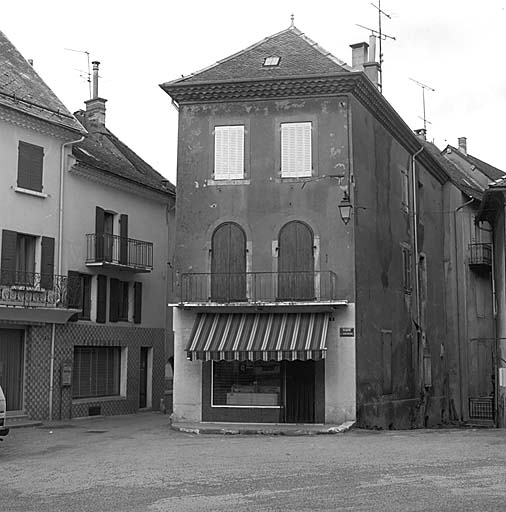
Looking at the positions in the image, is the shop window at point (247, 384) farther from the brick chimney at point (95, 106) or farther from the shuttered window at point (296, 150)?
the brick chimney at point (95, 106)

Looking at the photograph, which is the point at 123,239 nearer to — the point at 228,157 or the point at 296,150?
the point at 228,157

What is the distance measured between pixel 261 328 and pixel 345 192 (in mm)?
4579

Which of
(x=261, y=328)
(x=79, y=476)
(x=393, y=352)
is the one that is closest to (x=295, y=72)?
(x=261, y=328)

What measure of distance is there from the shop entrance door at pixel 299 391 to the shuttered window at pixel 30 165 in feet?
32.4

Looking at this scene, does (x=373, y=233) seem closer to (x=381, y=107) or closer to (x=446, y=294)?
(x=381, y=107)

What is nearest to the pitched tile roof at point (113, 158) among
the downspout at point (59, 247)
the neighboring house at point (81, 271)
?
the neighboring house at point (81, 271)

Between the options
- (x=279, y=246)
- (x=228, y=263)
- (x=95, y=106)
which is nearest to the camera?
(x=279, y=246)

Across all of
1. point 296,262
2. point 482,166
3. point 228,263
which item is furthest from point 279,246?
point 482,166

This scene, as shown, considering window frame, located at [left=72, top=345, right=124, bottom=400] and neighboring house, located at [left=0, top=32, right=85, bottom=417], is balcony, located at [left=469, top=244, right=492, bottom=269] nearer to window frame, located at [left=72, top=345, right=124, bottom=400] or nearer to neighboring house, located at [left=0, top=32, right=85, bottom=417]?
window frame, located at [left=72, top=345, right=124, bottom=400]

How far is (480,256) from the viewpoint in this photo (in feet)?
127

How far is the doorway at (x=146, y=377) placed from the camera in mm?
33950

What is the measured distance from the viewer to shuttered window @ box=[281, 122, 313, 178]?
84.9ft

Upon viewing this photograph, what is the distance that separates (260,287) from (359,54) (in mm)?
9676

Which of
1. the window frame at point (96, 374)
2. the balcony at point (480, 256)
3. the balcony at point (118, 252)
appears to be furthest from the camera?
the balcony at point (480, 256)
